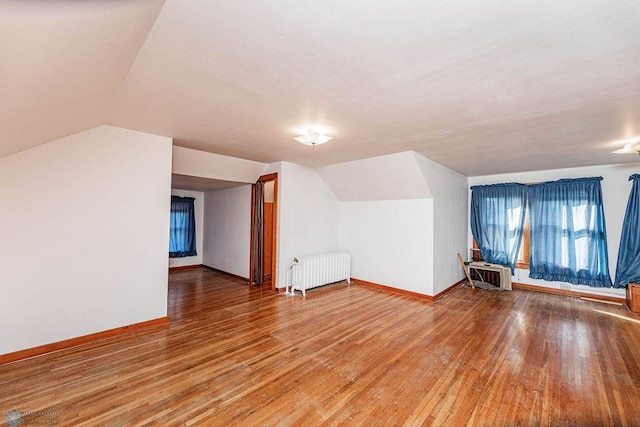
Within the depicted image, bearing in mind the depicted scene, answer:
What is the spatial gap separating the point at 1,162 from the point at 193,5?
110 inches

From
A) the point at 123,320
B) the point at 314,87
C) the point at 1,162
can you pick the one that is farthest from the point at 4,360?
the point at 314,87

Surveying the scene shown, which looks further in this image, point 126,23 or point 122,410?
point 122,410

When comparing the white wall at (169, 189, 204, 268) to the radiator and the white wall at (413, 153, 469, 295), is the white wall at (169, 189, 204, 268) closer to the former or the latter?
the radiator

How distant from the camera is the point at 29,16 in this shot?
978 millimetres

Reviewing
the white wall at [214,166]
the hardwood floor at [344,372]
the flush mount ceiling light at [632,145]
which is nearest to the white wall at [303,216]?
the white wall at [214,166]

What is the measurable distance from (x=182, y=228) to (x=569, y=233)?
8.88m

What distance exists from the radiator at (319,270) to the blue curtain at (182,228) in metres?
3.72

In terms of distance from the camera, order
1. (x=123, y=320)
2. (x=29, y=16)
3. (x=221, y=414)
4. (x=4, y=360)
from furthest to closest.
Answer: (x=123, y=320) → (x=4, y=360) → (x=221, y=414) → (x=29, y=16)

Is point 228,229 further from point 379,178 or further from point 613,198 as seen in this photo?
point 613,198

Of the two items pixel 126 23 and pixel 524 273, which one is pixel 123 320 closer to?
pixel 126 23

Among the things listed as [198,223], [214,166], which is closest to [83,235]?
[214,166]

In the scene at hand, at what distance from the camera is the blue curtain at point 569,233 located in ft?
15.7

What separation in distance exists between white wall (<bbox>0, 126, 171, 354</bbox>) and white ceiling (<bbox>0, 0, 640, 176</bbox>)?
1.01ft

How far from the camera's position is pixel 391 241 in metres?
5.33
